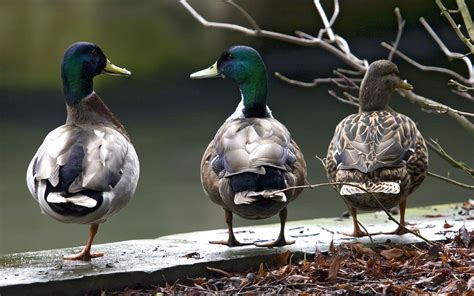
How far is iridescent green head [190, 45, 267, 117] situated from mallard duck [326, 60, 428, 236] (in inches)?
21.8

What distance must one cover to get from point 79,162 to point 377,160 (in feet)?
5.44

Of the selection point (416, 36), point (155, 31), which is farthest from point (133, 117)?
point (416, 36)

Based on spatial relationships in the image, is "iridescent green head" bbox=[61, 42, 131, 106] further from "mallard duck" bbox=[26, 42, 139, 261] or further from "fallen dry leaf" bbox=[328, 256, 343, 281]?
"fallen dry leaf" bbox=[328, 256, 343, 281]

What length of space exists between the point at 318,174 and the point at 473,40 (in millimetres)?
8334

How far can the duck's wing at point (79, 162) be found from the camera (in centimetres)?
517

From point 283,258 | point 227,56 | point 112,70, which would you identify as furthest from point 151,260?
point 227,56

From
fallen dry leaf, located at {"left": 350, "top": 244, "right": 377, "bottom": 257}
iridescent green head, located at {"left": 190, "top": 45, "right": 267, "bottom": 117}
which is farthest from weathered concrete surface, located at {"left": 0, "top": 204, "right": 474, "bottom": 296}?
iridescent green head, located at {"left": 190, "top": 45, "right": 267, "bottom": 117}

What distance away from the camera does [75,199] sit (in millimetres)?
5082

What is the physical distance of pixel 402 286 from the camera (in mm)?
4684

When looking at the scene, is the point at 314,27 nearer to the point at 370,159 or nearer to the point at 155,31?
the point at 155,31

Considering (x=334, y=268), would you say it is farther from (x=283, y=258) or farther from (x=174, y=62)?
(x=174, y=62)

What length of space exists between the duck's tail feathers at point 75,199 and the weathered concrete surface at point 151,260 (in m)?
0.34

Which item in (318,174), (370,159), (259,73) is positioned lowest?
(318,174)

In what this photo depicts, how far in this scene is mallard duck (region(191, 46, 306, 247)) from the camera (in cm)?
534
